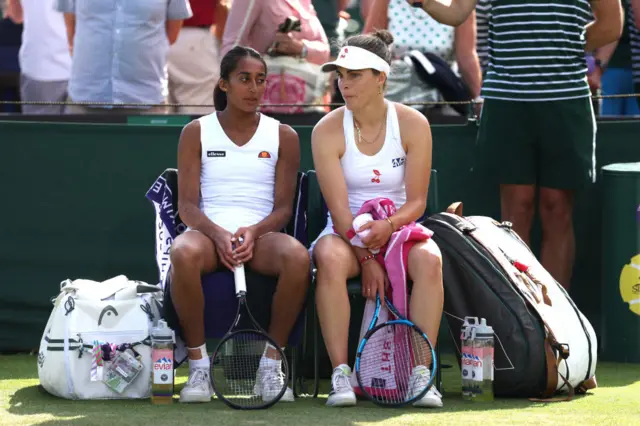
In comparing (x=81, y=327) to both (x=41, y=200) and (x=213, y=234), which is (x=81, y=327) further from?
(x=41, y=200)

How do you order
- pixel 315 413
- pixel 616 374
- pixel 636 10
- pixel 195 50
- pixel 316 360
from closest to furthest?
1. pixel 315 413
2. pixel 316 360
3. pixel 616 374
4. pixel 195 50
5. pixel 636 10

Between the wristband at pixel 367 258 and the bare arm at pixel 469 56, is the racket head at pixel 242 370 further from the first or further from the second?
the bare arm at pixel 469 56

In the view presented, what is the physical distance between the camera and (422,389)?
526 cm

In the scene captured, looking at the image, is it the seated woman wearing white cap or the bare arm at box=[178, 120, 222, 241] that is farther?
the bare arm at box=[178, 120, 222, 241]

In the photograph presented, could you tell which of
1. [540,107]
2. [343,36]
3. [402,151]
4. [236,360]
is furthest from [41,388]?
[343,36]

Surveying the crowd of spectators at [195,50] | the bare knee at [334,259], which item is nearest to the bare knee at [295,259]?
the bare knee at [334,259]

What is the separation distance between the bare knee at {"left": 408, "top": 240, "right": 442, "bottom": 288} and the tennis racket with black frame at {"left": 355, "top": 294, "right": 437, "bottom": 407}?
0.16 metres

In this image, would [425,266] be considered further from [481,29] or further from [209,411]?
[481,29]

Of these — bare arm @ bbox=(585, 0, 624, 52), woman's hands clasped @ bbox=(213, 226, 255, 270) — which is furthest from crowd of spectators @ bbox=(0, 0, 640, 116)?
woman's hands clasped @ bbox=(213, 226, 255, 270)

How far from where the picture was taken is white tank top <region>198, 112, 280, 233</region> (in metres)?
5.90

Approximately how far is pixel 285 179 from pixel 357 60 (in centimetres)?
61

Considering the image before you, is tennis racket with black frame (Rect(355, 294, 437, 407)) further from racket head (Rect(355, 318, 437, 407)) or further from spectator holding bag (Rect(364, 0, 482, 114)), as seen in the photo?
spectator holding bag (Rect(364, 0, 482, 114))

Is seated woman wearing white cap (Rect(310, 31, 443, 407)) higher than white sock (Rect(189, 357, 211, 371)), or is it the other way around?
seated woman wearing white cap (Rect(310, 31, 443, 407))

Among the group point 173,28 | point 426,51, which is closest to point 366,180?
point 426,51
